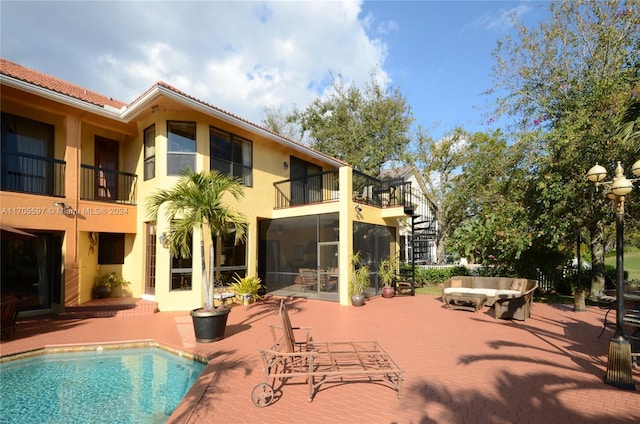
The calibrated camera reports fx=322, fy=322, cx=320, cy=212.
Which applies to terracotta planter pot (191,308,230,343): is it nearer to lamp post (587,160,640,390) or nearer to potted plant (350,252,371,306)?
potted plant (350,252,371,306)

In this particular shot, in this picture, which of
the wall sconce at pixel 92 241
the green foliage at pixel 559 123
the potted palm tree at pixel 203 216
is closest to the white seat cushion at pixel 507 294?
the green foliage at pixel 559 123

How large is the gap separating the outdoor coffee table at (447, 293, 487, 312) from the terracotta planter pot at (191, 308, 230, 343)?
24.6 feet

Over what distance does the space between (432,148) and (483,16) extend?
10.6 metres

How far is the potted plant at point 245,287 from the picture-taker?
11565 millimetres

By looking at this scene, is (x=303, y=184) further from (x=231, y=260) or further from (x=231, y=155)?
(x=231, y=260)

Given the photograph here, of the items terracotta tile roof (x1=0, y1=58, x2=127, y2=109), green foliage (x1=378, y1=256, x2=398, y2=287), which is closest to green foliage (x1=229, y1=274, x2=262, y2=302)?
green foliage (x1=378, y1=256, x2=398, y2=287)

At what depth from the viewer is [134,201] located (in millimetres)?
11992

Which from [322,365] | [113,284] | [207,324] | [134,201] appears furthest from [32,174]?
[322,365]

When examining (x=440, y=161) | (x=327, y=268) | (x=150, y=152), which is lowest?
(x=327, y=268)

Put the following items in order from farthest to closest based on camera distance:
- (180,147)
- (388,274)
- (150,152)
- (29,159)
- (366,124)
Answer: (366,124) < (388,274) < (150,152) < (180,147) < (29,159)

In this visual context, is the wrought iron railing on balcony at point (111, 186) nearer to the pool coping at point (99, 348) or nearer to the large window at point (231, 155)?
the large window at point (231, 155)

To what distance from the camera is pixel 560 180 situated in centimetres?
1066

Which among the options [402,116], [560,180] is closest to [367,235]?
[560,180]

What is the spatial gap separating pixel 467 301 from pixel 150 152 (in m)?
12.0
